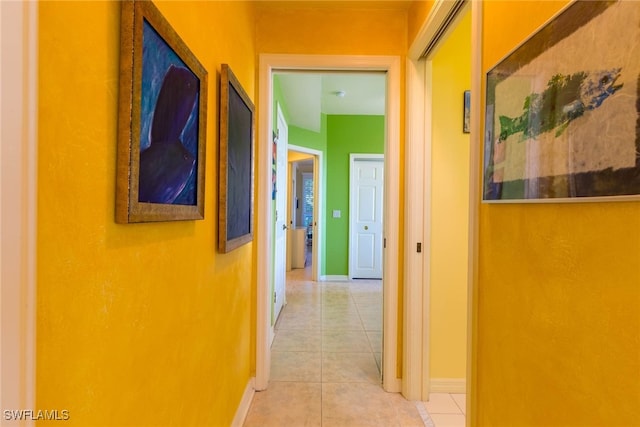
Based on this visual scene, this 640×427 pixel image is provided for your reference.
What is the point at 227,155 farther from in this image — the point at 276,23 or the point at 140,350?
the point at 276,23

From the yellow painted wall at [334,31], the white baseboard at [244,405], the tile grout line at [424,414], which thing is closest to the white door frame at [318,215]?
the yellow painted wall at [334,31]

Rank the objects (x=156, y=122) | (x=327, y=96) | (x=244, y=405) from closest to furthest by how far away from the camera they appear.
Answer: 1. (x=156, y=122)
2. (x=244, y=405)
3. (x=327, y=96)

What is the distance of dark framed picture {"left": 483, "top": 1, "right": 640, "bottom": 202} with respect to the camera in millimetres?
560

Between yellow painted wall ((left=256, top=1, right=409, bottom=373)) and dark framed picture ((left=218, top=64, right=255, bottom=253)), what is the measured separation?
0.61 metres

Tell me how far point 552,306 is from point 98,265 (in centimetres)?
103

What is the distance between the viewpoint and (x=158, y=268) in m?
0.81

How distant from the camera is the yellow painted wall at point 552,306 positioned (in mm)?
584

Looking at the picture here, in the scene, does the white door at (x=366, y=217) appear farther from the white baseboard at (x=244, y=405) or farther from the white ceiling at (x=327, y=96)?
the white baseboard at (x=244, y=405)

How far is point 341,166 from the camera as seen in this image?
4992mm

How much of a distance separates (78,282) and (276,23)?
2021 millimetres

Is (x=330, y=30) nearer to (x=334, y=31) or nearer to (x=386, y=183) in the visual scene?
(x=334, y=31)

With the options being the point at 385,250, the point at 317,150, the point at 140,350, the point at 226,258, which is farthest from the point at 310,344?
the point at 317,150

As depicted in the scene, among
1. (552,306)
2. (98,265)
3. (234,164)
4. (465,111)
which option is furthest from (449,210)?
(98,265)

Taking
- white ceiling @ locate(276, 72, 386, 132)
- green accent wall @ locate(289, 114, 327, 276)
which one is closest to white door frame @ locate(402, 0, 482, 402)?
white ceiling @ locate(276, 72, 386, 132)
